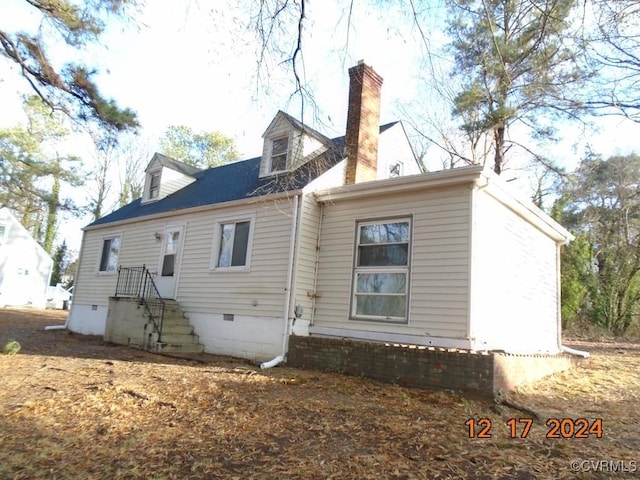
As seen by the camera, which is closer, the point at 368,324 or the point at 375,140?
the point at 368,324

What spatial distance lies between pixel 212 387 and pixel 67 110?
6.67 meters

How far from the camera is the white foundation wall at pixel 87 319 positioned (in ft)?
44.3

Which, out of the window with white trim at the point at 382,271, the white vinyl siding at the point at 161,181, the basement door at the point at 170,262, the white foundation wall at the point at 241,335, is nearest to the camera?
the window with white trim at the point at 382,271

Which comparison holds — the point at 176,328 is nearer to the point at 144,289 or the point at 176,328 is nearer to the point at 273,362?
the point at 144,289

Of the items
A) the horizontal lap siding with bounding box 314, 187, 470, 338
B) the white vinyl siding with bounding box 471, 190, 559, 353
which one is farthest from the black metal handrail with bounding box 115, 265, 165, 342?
the white vinyl siding with bounding box 471, 190, 559, 353

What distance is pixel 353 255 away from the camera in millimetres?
8656

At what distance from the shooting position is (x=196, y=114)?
5.49 m

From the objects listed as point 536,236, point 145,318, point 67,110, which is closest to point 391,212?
point 536,236

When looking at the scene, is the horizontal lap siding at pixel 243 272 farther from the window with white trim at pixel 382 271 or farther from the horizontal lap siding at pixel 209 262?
the window with white trim at pixel 382 271

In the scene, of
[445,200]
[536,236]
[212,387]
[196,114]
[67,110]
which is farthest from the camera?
[536,236]

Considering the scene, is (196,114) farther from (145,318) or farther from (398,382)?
(145,318)

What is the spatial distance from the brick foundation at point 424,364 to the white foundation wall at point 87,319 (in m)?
8.05

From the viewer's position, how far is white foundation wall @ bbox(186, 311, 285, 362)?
8.73 m

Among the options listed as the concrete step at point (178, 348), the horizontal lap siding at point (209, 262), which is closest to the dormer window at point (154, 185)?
the horizontal lap siding at point (209, 262)
